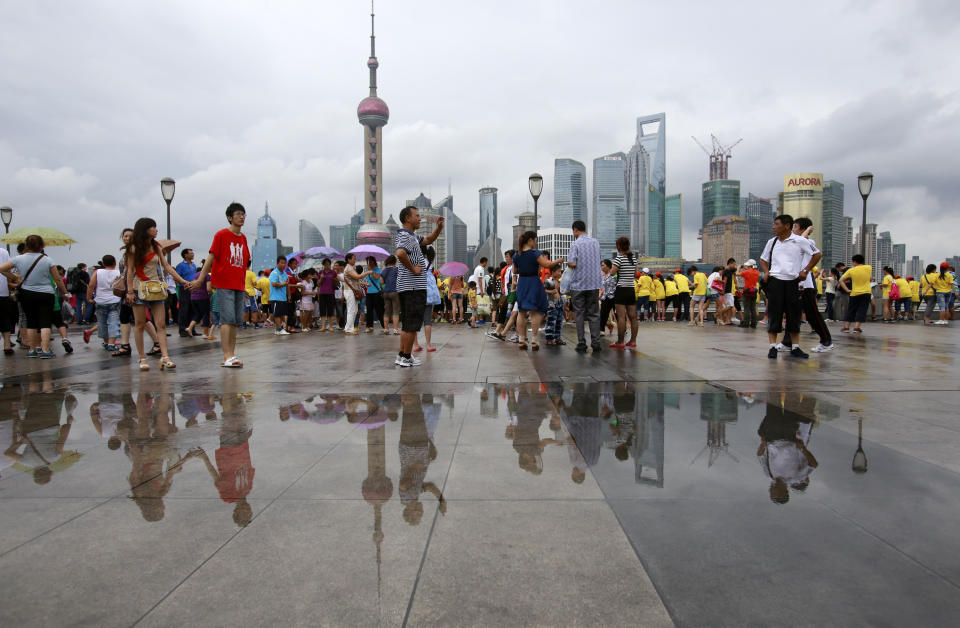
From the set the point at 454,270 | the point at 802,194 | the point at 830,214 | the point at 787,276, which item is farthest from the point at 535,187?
the point at 830,214

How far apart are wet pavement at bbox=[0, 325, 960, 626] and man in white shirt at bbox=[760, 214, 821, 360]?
2.78 metres

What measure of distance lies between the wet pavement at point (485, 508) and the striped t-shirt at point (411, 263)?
86.6 inches

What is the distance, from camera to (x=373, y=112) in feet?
538

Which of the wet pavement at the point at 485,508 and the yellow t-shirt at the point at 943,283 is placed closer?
the wet pavement at the point at 485,508

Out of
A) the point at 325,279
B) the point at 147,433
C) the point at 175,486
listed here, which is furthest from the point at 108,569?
the point at 325,279

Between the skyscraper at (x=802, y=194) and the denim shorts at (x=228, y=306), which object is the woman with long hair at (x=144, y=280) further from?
the skyscraper at (x=802, y=194)

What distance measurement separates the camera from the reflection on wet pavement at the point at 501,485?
1.82 m

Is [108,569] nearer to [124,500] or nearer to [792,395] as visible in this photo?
[124,500]

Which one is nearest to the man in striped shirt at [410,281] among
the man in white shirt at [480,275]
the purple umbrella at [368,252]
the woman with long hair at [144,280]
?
the woman with long hair at [144,280]

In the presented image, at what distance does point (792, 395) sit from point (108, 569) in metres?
4.85

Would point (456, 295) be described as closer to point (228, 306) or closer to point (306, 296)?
point (306, 296)

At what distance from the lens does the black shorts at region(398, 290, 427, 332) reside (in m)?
6.79

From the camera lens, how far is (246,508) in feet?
7.86

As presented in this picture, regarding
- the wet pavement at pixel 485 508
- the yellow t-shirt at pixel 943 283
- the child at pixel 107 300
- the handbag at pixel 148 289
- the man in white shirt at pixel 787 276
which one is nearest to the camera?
the wet pavement at pixel 485 508
